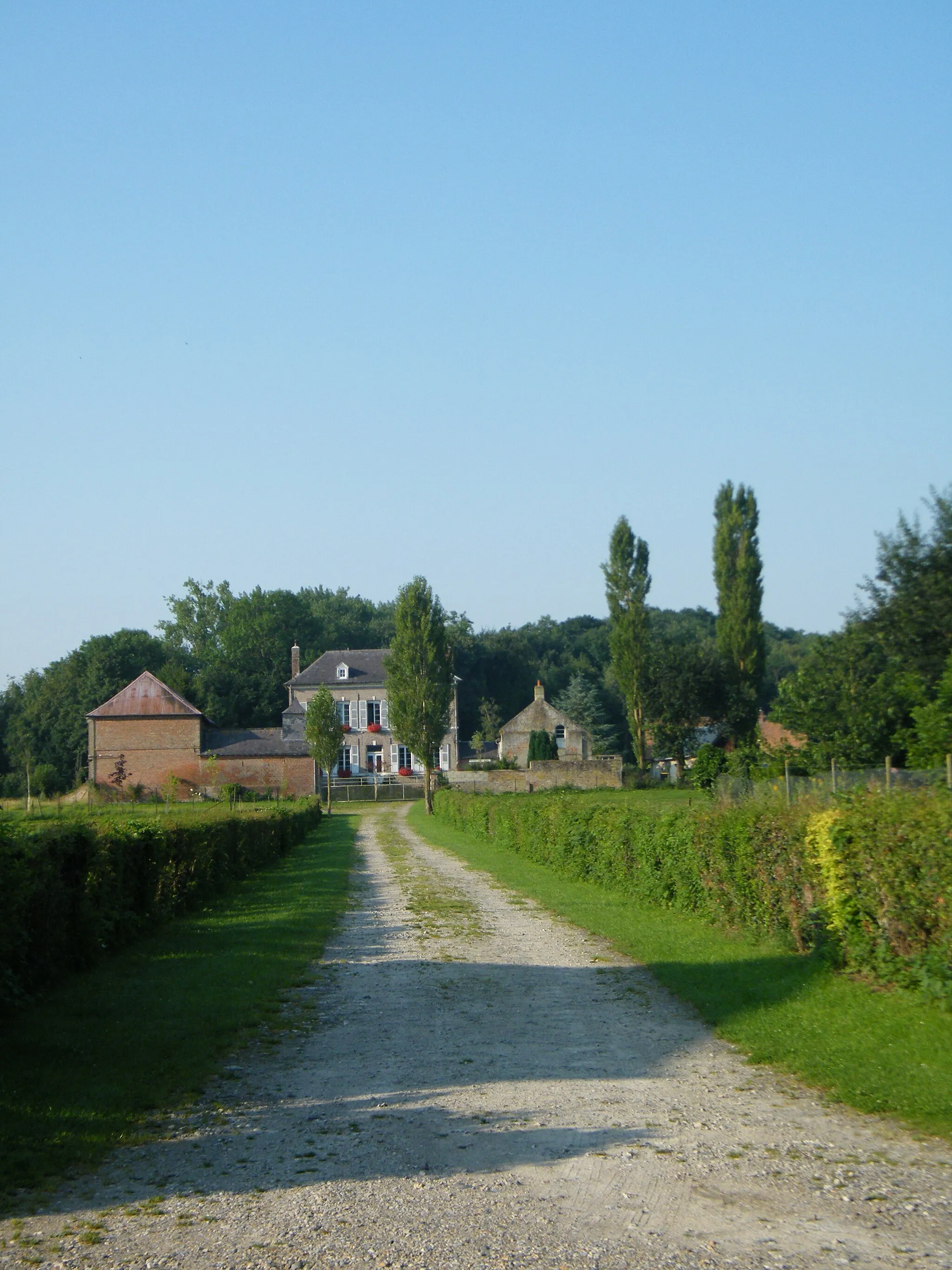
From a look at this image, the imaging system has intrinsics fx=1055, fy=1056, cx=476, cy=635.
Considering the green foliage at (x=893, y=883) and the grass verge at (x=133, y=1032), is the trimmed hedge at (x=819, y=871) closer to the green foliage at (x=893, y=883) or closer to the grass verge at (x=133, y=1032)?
the green foliage at (x=893, y=883)

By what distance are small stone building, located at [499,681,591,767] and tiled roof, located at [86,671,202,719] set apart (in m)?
23.3

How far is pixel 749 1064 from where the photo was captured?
7430 millimetres

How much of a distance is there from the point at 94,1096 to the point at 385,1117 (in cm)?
187

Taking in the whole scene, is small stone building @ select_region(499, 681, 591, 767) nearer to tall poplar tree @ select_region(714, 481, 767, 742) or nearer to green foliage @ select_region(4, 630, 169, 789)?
tall poplar tree @ select_region(714, 481, 767, 742)

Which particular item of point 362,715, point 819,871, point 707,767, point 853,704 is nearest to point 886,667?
point 853,704

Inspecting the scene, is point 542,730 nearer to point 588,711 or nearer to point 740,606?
point 588,711

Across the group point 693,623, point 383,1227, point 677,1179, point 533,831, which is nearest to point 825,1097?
point 677,1179

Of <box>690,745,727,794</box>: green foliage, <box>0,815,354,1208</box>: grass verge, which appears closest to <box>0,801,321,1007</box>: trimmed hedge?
<box>0,815,354,1208</box>: grass verge

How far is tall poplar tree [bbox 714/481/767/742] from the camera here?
60.4 m

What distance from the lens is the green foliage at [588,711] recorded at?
293ft

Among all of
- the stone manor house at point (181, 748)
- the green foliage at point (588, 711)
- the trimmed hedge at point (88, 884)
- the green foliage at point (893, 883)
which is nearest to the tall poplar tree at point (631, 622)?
the stone manor house at point (181, 748)

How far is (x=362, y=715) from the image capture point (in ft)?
244

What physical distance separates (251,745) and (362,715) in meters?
10.6

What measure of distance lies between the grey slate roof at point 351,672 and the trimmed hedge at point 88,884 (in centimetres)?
5590
